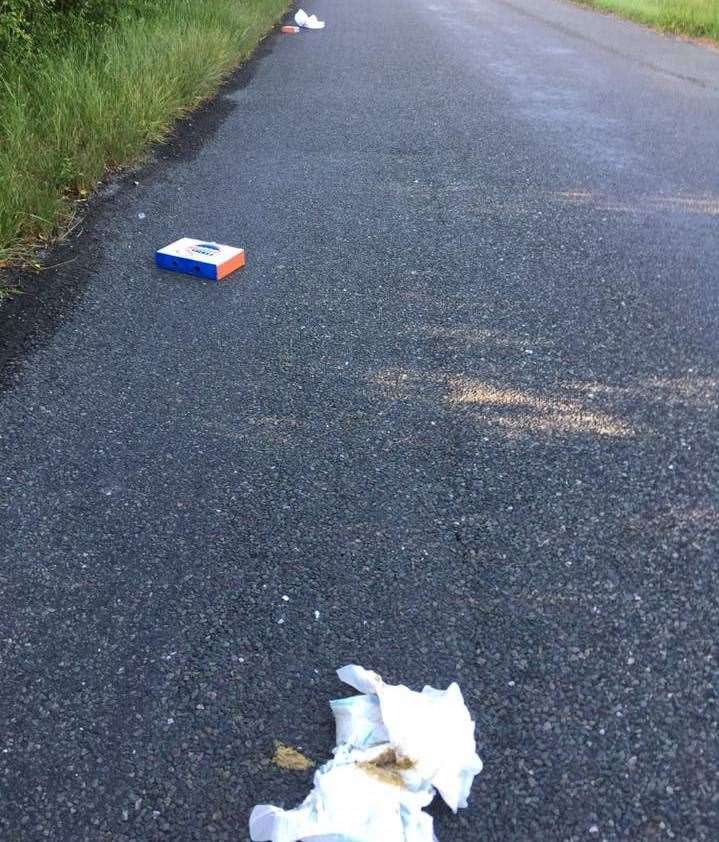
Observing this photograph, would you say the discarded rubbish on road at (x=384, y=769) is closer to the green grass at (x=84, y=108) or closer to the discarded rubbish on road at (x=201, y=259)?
the discarded rubbish on road at (x=201, y=259)

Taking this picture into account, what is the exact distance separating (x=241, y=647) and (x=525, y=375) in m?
2.04

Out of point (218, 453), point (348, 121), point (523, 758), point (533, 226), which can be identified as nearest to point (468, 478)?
point (218, 453)

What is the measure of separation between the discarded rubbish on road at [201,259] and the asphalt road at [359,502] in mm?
79

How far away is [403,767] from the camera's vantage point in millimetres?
2100

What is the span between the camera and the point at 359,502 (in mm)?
3045

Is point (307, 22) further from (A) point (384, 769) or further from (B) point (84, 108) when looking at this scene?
(A) point (384, 769)

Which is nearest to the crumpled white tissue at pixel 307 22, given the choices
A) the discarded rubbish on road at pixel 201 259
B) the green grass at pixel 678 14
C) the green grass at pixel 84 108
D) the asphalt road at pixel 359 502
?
the green grass at pixel 84 108

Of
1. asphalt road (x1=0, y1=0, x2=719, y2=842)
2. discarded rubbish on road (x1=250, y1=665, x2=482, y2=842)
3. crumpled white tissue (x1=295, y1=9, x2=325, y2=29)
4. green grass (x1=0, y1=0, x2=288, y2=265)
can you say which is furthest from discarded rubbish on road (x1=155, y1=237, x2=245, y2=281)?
crumpled white tissue (x1=295, y1=9, x2=325, y2=29)

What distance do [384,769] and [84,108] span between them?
5442 mm

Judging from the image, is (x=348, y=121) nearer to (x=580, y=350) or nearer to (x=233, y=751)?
(x=580, y=350)

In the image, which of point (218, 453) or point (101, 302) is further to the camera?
point (101, 302)

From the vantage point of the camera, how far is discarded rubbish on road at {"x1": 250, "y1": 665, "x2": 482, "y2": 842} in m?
1.95

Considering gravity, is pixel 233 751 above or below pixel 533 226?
below

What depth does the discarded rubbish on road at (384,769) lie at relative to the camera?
6.39 feet
